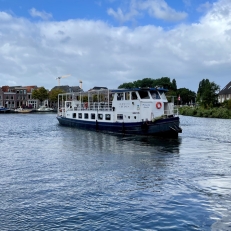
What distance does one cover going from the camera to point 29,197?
14359mm

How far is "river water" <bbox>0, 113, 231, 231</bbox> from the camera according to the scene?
11.7 metres

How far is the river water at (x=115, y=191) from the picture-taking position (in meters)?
11.7

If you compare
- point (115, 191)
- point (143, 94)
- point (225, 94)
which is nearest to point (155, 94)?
point (143, 94)

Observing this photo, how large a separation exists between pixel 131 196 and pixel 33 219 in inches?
181

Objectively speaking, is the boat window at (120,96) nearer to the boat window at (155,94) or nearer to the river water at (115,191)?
the boat window at (155,94)

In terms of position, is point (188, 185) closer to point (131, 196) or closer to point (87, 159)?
point (131, 196)

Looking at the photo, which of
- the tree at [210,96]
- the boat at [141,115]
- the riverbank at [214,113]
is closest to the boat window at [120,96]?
the boat at [141,115]

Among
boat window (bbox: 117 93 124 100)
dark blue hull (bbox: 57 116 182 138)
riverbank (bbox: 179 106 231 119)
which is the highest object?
boat window (bbox: 117 93 124 100)

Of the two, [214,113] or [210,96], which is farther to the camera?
[210,96]

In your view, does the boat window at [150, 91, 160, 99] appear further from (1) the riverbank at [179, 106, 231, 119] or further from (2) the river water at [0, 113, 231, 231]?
(1) the riverbank at [179, 106, 231, 119]

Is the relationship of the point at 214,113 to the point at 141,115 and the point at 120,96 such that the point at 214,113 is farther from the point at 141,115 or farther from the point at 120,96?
the point at 141,115

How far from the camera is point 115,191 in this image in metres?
15.3

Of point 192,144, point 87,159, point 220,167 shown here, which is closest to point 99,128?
point 192,144

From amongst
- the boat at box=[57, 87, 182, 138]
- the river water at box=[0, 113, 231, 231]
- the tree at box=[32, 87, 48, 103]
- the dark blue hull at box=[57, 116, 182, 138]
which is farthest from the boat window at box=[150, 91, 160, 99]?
the tree at box=[32, 87, 48, 103]
